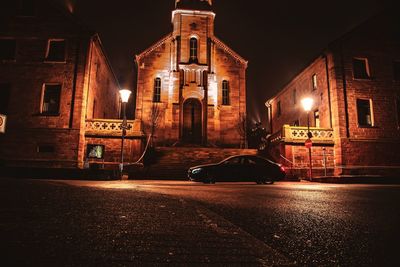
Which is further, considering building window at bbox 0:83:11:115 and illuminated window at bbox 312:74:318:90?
illuminated window at bbox 312:74:318:90

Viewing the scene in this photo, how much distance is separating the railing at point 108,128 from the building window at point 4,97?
5964 mm

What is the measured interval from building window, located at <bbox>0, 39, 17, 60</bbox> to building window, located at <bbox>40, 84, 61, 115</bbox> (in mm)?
3665

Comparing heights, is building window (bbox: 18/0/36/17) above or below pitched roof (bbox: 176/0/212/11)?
below

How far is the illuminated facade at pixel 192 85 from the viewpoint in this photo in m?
27.9

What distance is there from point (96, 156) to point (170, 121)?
9.08m

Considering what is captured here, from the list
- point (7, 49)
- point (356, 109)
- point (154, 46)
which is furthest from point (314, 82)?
point (7, 49)

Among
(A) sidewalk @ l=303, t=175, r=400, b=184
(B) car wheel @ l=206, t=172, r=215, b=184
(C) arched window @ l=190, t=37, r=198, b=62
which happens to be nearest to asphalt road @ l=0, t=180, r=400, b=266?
(B) car wheel @ l=206, t=172, r=215, b=184

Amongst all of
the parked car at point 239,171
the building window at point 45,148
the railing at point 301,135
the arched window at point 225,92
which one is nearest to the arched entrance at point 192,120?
the arched window at point 225,92

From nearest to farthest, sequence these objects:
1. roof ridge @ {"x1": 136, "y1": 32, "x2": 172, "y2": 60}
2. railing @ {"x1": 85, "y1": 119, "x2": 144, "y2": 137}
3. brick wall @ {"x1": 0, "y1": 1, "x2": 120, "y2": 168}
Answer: brick wall @ {"x1": 0, "y1": 1, "x2": 120, "y2": 168}
railing @ {"x1": 85, "y1": 119, "x2": 144, "y2": 137}
roof ridge @ {"x1": 136, "y1": 32, "x2": 172, "y2": 60}

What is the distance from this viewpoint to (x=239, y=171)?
13.7 meters

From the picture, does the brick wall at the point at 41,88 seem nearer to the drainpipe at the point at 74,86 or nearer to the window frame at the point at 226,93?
the drainpipe at the point at 74,86

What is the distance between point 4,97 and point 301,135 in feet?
72.6

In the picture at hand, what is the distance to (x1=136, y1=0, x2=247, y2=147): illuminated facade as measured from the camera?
27922 mm

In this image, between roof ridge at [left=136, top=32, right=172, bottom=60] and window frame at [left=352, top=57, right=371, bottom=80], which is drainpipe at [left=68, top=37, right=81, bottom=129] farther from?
window frame at [left=352, top=57, right=371, bottom=80]
